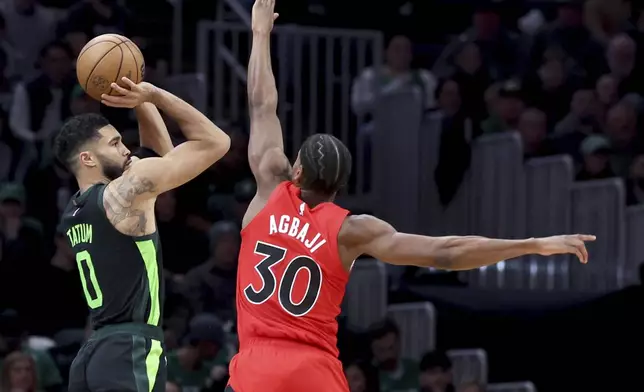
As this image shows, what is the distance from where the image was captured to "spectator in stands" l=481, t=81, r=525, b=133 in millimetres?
12672

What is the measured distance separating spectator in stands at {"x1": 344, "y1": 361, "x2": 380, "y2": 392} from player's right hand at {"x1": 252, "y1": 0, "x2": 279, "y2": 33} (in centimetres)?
453

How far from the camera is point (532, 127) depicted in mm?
12500

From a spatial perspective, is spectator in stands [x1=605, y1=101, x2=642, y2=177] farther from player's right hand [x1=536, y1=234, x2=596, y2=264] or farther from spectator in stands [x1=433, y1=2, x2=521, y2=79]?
player's right hand [x1=536, y1=234, x2=596, y2=264]

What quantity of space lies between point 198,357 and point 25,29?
3.69m

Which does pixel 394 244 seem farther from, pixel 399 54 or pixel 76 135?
pixel 399 54

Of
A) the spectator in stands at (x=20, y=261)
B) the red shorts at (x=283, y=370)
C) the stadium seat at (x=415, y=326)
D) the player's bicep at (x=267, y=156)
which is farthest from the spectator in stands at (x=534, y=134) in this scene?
the red shorts at (x=283, y=370)

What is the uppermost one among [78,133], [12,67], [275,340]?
[12,67]

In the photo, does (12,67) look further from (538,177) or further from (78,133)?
(78,133)

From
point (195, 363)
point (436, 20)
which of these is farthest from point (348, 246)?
point (436, 20)

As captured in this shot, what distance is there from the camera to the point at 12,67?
12039mm

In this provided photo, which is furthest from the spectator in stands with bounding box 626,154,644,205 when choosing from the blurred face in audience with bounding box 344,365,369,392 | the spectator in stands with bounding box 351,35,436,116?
the blurred face in audience with bounding box 344,365,369,392

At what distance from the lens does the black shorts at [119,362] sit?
6.14 m

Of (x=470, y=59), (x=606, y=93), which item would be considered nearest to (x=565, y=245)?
(x=470, y=59)

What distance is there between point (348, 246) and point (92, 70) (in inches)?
60.3
